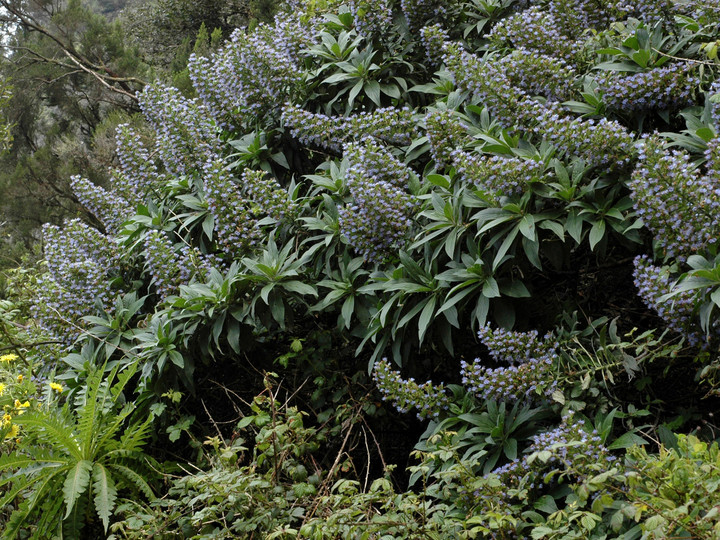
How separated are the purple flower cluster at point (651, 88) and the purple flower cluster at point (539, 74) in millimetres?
265

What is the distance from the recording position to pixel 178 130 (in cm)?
475

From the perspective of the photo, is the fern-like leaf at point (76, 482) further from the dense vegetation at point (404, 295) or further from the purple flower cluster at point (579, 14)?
the purple flower cluster at point (579, 14)

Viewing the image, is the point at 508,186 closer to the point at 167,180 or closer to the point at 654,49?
the point at 654,49

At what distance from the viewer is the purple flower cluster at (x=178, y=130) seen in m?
4.74

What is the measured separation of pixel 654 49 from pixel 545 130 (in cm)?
76

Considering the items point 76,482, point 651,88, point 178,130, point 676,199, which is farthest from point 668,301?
point 178,130

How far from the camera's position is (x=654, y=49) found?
11.1 feet

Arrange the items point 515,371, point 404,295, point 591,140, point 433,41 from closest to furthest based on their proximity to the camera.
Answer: point 515,371 → point 591,140 → point 404,295 → point 433,41

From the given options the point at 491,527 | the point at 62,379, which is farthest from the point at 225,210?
the point at 491,527

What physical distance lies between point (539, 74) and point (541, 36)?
1.04 feet

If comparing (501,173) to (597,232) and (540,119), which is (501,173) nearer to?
(540,119)

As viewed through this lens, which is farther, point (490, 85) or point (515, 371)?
point (490, 85)

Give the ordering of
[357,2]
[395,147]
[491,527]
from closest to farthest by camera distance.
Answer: [491,527] → [395,147] → [357,2]

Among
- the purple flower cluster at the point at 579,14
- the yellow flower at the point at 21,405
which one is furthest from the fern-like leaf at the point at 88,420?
the purple flower cluster at the point at 579,14
